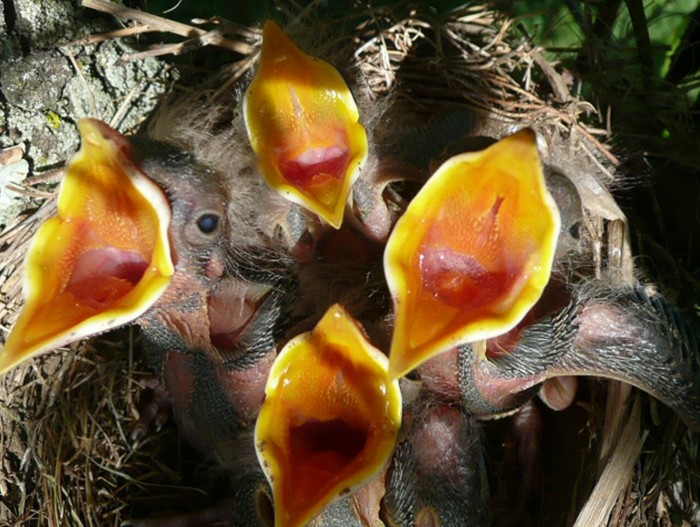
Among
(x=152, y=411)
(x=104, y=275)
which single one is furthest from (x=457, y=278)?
(x=152, y=411)

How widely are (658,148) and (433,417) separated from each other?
61 cm

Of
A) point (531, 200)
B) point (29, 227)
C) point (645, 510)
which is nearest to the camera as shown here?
point (531, 200)

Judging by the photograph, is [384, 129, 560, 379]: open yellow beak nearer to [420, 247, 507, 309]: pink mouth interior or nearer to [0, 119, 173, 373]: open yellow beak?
[420, 247, 507, 309]: pink mouth interior

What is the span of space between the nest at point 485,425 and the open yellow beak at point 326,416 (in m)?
0.39

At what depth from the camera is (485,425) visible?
1450mm

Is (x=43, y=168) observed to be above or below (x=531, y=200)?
below

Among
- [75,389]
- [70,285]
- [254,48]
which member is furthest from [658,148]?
[75,389]

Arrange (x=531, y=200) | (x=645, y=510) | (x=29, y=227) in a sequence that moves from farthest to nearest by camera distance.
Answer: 1. (x=29, y=227)
2. (x=645, y=510)
3. (x=531, y=200)

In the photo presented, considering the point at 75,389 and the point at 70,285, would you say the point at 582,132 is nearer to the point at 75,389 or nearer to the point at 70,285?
the point at 70,285

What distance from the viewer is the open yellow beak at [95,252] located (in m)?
0.87

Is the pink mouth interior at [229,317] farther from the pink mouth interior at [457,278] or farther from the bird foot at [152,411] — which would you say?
the pink mouth interior at [457,278]

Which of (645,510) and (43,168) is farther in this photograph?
(43,168)

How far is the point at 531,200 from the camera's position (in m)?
0.88

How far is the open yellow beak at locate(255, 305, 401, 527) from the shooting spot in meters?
0.95
